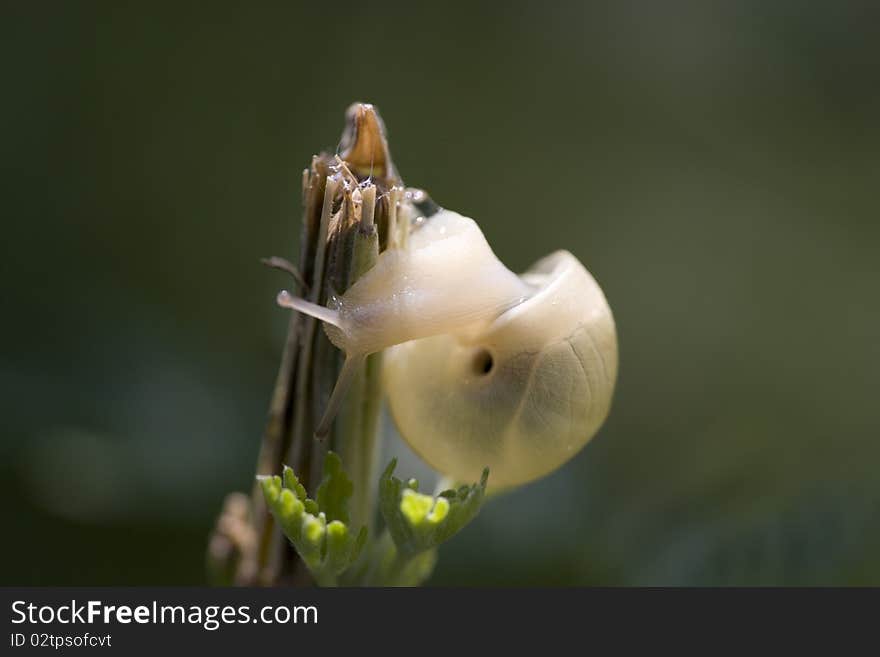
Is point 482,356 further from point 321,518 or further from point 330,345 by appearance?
→ point 321,518

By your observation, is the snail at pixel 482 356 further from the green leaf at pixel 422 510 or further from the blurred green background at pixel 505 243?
the blurred green background at pixel 505 243

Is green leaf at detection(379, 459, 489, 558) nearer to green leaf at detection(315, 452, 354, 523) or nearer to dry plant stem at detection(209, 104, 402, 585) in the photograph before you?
green leaf at detection(315, 452, 354, 523)

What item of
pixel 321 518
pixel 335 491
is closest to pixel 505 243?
pixel 335 491

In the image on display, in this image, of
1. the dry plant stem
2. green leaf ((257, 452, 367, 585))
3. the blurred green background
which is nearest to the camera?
green leaf ((257, 452, 367, 585))

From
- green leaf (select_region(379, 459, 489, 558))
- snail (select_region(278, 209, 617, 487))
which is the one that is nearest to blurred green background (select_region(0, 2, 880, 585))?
snail (select_region(278, 209, 617, 487))

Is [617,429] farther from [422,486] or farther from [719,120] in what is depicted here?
[719,120]

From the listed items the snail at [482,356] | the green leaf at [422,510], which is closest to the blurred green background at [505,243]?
the snail at [482,356]

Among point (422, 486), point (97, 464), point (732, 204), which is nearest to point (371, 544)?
point (422, 486)
